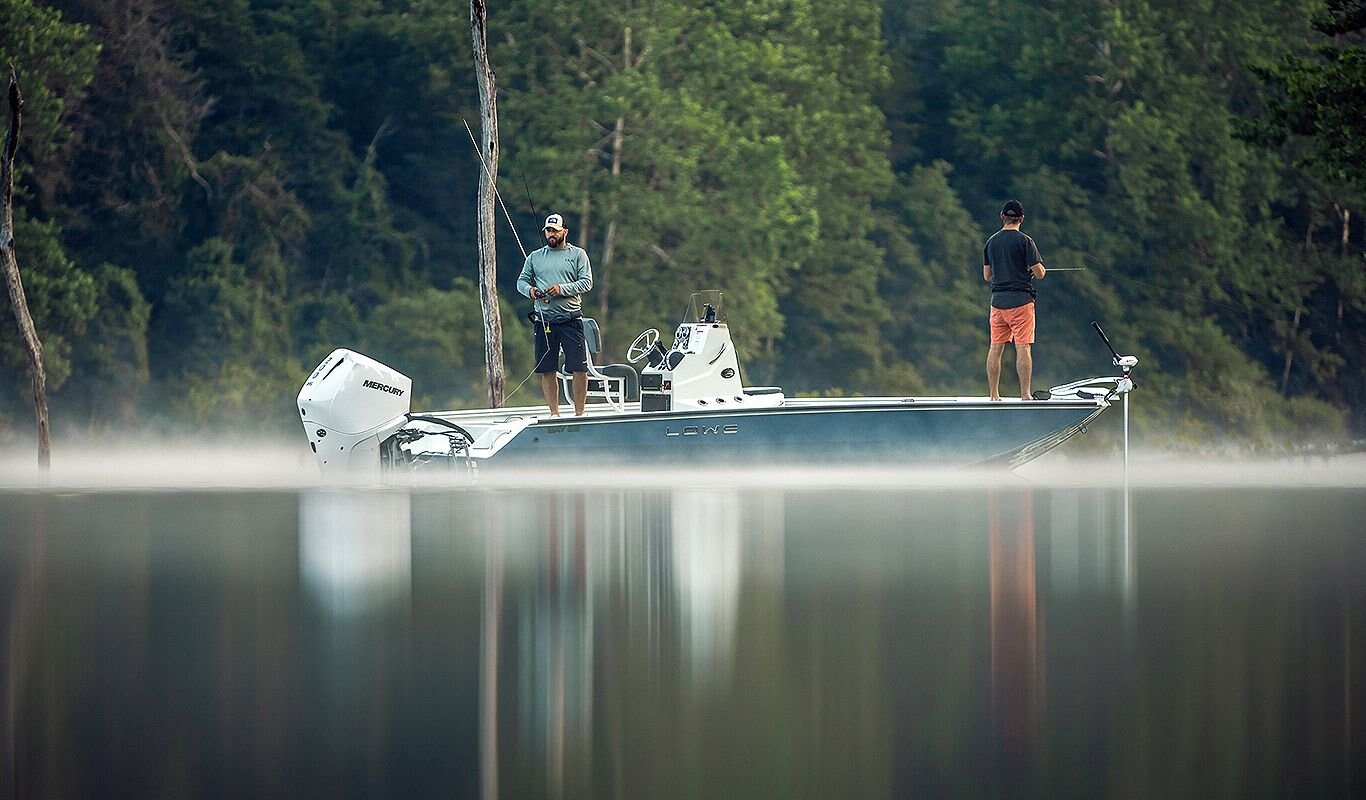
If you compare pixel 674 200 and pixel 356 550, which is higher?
pixel 674 200

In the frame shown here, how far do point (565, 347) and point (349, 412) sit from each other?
6.19ft

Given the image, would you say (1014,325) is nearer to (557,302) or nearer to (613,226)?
(557,302)

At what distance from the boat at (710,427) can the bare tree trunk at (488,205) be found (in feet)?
13.7

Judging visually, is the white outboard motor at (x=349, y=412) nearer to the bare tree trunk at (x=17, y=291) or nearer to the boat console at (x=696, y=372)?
the boat console at (x=696, y=372)

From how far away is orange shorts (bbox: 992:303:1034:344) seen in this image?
15508 millimetres

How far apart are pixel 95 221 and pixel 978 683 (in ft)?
83.7

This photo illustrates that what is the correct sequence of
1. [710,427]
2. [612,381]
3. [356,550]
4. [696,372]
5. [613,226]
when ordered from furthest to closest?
1. [613,226]
2. [612,381]
3. [696,372]
4. [710,427]
5. [356,550]

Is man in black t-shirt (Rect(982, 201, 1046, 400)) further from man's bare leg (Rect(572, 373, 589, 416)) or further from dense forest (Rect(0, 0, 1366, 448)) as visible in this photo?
dense forest (Rect(0, 0, 1366, 448))

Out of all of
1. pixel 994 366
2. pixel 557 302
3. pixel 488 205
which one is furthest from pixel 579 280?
pixel 488 205

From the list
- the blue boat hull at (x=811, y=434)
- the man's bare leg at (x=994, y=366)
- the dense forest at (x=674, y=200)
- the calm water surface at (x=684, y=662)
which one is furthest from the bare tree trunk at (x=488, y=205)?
the calm water surface at (x=684, y=662)

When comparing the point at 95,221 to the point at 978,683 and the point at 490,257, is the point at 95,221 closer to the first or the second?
the point at 490,257

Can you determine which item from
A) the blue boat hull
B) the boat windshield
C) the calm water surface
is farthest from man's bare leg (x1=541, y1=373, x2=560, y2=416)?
the calm water surface

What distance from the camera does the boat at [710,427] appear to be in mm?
15000

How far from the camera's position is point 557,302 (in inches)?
616
